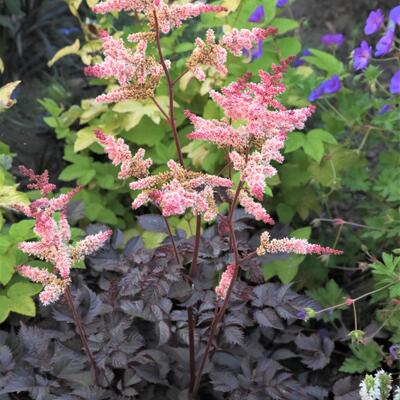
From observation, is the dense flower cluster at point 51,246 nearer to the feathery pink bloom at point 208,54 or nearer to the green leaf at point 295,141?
Result: the feathery pink bloom at point 208,54

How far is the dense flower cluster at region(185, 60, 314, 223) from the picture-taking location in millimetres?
1305

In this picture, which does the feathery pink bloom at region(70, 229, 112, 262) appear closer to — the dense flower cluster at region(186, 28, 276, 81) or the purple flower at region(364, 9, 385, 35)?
the dense flower cluster at region(186, 28, 276, 81)

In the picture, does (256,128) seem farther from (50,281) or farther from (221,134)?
(50,281)

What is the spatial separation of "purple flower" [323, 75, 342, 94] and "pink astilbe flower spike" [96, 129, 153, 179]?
1209 millimetres

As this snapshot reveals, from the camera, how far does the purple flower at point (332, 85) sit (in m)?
2.55

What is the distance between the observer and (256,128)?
1.32m

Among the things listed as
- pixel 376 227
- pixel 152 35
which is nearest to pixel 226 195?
pixel 152 35

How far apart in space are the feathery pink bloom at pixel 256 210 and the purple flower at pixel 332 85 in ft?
3.81

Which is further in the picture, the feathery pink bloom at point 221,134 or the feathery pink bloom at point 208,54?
the feathery pink bloom at point 208,54

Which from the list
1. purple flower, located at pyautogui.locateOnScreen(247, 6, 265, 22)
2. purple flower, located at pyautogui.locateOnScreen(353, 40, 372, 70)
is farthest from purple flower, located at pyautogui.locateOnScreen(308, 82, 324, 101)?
purple flower, located at pyautogui.locateOnScreen(247, 6, 265, 22)

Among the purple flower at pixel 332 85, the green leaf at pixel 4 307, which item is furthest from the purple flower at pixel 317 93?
the green leaf at pixel 4 307

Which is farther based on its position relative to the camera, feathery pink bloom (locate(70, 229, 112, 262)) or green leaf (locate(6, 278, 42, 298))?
green leaf (locate(6, 278, 42, 298))

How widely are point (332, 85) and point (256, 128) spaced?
4.38 ft

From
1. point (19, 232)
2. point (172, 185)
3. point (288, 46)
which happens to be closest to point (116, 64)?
point (172, 185)
